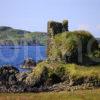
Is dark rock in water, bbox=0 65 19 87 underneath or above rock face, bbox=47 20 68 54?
underneath

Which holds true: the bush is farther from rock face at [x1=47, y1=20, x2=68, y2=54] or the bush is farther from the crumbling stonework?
A: the crumbling stonework

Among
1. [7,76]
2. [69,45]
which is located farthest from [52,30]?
[7,76]

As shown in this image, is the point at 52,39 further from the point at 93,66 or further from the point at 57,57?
the point at 93,66

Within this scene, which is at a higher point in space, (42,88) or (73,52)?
(73,52)

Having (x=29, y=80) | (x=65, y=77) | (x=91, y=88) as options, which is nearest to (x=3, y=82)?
(x=29, y=80)

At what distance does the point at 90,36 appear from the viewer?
63.4 m

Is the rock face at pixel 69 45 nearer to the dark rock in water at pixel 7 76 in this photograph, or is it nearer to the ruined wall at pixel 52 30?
the ruined wall at pixel 52 30

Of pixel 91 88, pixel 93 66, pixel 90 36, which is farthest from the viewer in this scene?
pixel 90 36

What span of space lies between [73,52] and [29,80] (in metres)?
7.73

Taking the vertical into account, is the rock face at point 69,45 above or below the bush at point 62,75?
above

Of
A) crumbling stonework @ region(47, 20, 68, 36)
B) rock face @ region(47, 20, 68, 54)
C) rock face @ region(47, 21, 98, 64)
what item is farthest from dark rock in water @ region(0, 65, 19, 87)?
crumbling stonework @ region(47, 20, 68, 36)

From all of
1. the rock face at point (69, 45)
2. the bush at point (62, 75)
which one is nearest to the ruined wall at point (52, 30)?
the rock face at point (69, 45)

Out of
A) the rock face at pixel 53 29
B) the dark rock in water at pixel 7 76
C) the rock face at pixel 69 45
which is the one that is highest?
the rock face at pixel 53 29

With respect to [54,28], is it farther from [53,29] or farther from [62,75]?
[62,75]
